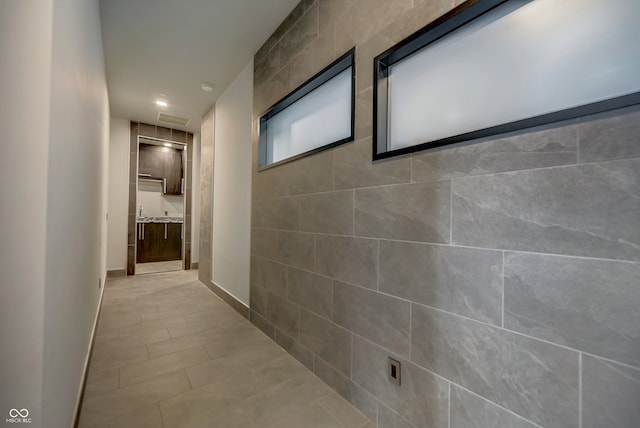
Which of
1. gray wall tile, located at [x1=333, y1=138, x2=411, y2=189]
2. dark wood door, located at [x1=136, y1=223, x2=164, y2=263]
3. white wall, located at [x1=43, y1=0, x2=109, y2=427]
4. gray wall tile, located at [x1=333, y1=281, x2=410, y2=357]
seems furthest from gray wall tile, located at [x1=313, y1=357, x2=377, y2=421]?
dark wood door, located at [x1=136, y1=223, x2=164, y2=263]

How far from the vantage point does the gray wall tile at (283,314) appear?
2140 millimetres

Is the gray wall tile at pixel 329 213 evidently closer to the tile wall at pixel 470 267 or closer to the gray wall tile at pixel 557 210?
the tile wall at pixel 470 267

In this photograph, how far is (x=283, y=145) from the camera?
8.27 ft

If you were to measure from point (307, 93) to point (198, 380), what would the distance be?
2.26 meters

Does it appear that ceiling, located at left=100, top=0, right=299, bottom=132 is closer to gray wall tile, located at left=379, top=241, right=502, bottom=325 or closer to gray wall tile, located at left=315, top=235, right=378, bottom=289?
gray wall tile, located at left=315, top=235, right=378, bottom=289

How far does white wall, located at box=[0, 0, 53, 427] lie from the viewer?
0.78 metres

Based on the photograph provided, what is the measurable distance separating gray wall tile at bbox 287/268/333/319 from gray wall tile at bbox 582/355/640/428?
1.22 metres

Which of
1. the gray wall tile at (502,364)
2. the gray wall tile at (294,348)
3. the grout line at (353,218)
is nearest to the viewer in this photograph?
the gray wall tile at (502,364)

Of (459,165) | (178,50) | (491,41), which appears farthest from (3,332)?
(178,50)

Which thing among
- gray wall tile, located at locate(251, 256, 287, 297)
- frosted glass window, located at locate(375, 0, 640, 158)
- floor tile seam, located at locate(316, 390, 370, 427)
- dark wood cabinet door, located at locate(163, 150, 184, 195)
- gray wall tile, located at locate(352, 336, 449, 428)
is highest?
dark wood cabinet door, located at locate(163, 150, 184, 195)

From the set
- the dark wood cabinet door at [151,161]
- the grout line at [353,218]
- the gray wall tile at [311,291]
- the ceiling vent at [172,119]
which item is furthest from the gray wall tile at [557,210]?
the dark wood cabinet door at [151,161]

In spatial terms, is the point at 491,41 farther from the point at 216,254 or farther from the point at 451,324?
the point at 216,254

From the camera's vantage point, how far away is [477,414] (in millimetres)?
1064

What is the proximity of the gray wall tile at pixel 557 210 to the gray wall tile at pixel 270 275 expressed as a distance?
60.9 inches
